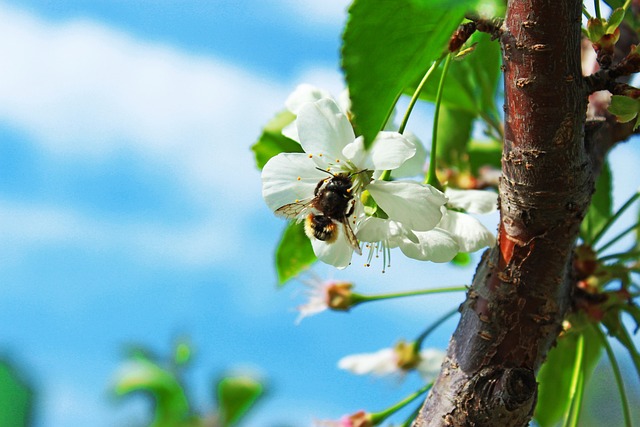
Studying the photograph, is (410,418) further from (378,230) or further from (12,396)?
(12,396)

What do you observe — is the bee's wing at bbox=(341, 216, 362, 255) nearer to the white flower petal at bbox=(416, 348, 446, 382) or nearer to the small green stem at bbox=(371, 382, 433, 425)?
the small green stem at bbox=(371, 382, 433, 425)

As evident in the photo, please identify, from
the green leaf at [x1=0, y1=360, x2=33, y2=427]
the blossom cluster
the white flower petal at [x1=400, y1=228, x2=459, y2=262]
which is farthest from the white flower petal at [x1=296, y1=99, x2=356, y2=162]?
the green leaf at [x1=0, y1=360, x2=33, y2=427]

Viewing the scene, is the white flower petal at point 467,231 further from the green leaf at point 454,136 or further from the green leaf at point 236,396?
the green leaf at point 454,136

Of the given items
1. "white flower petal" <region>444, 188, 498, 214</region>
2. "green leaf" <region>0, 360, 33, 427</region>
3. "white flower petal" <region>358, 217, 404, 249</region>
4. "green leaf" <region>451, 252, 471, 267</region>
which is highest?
"green leaf" <region>451, 252, 471, 267</region>

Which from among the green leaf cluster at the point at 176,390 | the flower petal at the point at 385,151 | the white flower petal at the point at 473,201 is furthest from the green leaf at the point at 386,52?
the white flower petal at the point at 473,201

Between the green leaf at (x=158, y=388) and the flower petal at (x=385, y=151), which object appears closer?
the green leaf at (x=158, y=388)

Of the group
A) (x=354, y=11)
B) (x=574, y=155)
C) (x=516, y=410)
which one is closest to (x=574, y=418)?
(x=516, y=410)

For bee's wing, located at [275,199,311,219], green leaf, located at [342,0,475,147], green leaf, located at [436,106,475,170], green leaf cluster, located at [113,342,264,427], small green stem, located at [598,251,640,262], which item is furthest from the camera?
green leaf, located at [436,106,475,170]
